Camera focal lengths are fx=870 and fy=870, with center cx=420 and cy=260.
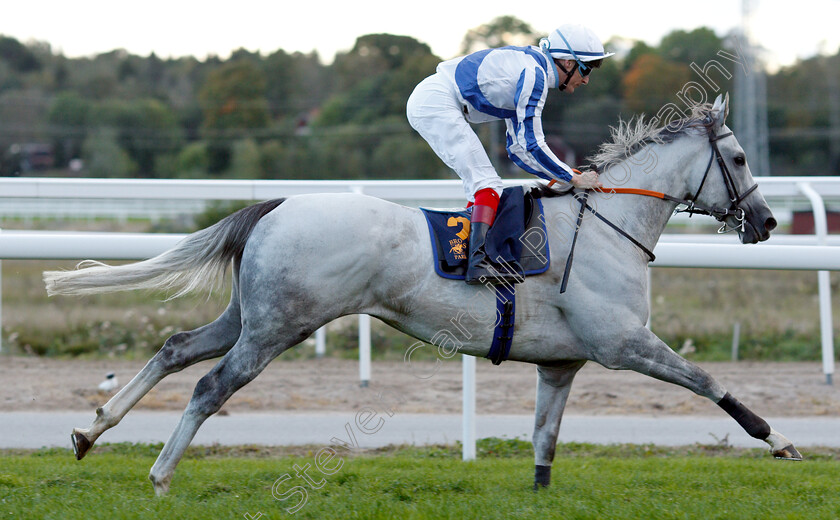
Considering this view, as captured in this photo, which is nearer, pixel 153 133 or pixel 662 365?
pixel 662 365

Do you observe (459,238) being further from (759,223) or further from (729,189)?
(759,223)

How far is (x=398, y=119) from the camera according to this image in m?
37.7

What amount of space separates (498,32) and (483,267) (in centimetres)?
3532

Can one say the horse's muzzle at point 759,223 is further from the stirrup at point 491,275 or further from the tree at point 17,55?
the tree at point 17,55

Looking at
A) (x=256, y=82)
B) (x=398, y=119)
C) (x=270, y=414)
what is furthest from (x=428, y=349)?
(x=256, y=82)

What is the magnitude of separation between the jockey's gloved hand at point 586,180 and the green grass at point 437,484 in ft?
4.74

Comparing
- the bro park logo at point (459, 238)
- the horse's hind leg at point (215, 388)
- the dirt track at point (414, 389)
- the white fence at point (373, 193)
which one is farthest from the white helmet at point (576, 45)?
the dirt track at point (414, 389)

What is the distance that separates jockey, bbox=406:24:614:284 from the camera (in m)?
3.94

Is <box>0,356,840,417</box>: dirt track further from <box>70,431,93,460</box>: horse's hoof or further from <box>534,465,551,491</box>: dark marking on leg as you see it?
<box>70,431,93,460</box>: horse's hoof

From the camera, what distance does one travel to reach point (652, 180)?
431 centimetres

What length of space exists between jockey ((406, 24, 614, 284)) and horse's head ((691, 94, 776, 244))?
579 millimetres

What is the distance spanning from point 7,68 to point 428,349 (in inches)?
2065

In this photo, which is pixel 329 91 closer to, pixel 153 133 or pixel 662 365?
pixel 153 133

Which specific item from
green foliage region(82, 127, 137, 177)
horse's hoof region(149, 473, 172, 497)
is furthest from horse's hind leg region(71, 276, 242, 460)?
green foliage region(82, 127, 137, 177)
